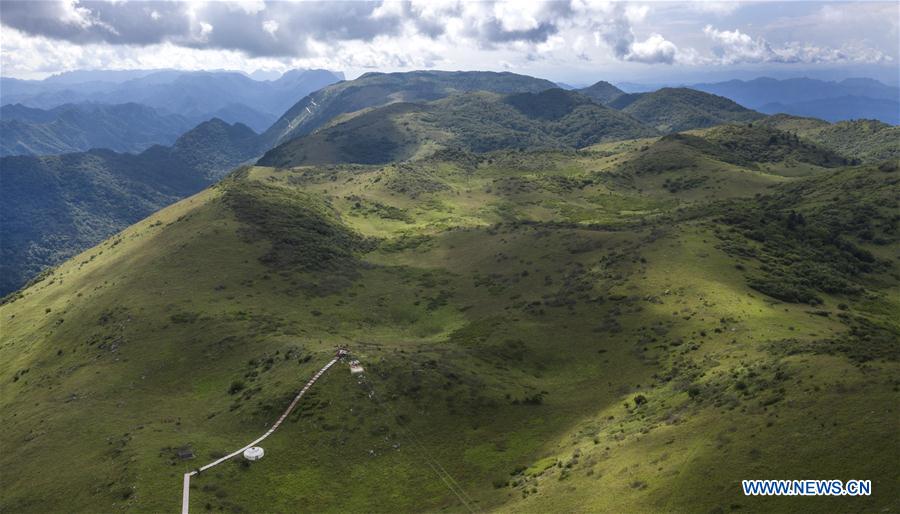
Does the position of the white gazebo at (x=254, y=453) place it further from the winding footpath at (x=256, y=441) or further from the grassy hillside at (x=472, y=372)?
the winding footpath at (x=256, y=441)

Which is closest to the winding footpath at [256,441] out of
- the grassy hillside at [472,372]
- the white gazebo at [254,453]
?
the grassy hillside at [472,372]

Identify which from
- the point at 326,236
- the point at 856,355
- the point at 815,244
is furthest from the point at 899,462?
the point at 326,236

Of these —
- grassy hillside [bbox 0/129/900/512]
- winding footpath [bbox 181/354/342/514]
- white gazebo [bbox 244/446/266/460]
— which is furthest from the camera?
white gazebo [bbox 244/446/266/460]

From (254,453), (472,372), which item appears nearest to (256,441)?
(254,453)

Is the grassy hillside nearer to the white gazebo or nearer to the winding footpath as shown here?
the winding footpath

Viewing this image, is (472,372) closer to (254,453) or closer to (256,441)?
(256,441)

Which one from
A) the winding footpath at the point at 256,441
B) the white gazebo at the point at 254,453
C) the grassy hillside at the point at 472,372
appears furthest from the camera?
the white gazebo at the point at 254,453

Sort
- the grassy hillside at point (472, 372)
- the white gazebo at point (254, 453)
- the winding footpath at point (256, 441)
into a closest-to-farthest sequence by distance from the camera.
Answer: the grassy hillside at point (472, 372) → the winding footpath at point (256, 441) → the white gazebo at point (254, 453)

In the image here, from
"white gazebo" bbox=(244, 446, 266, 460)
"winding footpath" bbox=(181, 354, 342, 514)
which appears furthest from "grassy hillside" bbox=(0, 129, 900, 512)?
"white gazebo" bbox=(244, 446, 266, 460)

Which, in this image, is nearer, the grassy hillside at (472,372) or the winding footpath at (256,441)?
the grassy hillside at (472,372)
